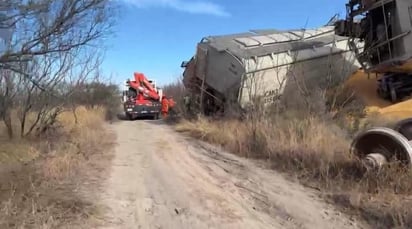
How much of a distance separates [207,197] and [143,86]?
26282mm

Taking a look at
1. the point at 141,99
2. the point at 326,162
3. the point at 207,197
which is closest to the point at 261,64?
the point at 326,162

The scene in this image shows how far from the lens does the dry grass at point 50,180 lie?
6.25 meters

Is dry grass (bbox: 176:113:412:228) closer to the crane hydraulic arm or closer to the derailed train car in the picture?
the derailed train car

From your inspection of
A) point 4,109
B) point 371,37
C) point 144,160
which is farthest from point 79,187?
point 371,37

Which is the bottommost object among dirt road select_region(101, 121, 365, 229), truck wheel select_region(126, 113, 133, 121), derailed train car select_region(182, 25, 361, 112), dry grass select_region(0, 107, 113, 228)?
dirt road select_region(101, 121, 365, 229)

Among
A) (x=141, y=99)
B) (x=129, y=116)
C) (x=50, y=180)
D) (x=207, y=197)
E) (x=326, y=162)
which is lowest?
(x=207, y=197)

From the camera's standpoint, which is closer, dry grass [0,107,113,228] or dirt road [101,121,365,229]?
dry grass [0,107,113,228]

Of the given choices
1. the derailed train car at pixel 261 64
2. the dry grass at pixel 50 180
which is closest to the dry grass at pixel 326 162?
the derailed train car at pixel 261 64

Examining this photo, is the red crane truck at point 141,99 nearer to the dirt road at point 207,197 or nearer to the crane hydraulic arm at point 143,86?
the crane hydraulic arm at point 143,86

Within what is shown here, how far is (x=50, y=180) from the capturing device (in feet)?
28.3

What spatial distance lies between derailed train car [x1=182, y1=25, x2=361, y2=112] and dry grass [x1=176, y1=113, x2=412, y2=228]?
99.3 inches

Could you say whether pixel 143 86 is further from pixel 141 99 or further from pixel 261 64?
pixel 261 64

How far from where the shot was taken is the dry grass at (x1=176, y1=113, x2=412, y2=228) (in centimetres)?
683

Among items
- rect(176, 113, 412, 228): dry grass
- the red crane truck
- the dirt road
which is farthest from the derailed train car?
the red crane truck
